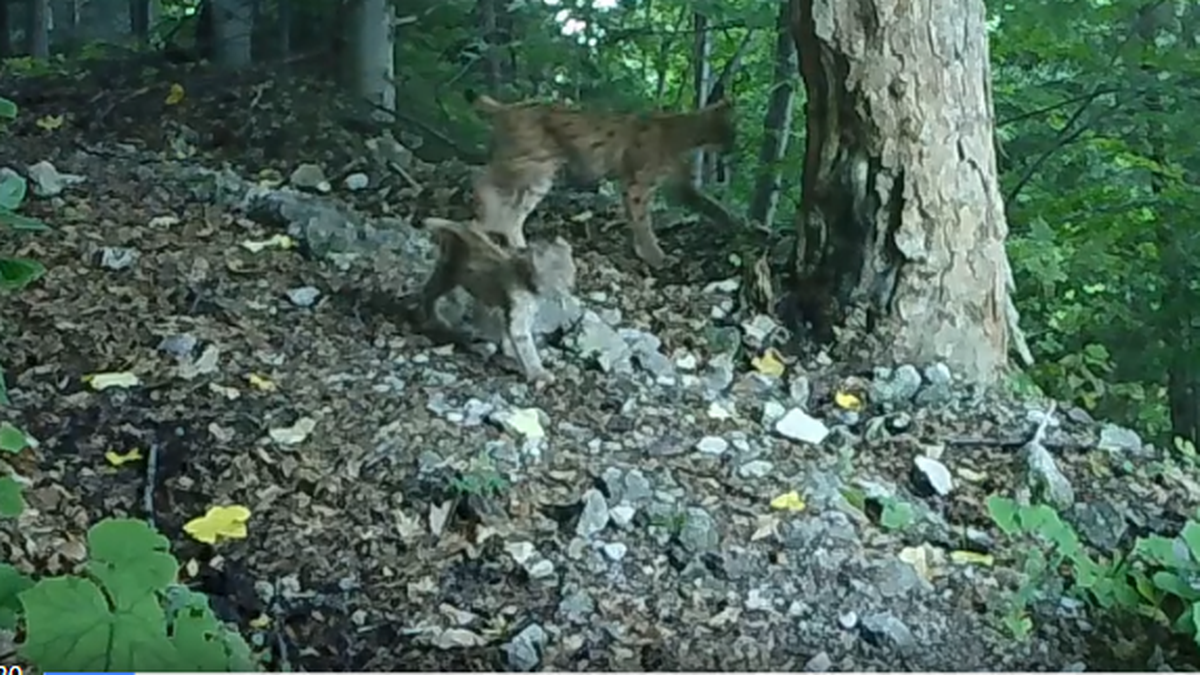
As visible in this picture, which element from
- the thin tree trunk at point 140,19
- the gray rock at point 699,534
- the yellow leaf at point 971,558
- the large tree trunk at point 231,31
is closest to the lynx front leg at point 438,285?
the gray rock at point 699,534

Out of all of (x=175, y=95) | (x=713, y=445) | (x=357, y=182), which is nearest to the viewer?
(x=713, y=445)

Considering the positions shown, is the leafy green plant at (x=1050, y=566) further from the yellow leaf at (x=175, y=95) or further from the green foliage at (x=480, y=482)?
the yellow leaf at (x=175, y=95)

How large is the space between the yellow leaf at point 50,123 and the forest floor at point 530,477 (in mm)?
741

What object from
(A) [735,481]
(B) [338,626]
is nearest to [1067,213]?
(A) [735,481]

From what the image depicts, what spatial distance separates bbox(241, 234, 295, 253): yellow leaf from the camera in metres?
2.67

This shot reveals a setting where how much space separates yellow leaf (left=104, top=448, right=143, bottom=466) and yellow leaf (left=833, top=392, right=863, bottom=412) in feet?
3.51

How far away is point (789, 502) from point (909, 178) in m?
0.64

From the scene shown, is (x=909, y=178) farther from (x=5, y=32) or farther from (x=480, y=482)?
(x=5, y=32)

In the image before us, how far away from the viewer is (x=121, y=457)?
6.41 ft

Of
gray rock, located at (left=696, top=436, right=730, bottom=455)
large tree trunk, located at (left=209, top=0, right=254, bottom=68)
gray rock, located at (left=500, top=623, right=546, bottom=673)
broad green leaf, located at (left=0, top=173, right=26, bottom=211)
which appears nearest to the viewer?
broad green leaf, located at (left=0, top=173, right=26, bottom=211)

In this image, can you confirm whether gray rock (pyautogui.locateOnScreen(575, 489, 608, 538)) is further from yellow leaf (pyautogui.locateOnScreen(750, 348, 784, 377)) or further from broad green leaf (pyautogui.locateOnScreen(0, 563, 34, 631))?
broad green leaf (pyautogui.locateOnScreen(0, 563, 34, 631))

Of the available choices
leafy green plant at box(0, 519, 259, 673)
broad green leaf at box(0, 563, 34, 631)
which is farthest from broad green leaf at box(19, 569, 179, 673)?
broad green leaf at box(0, 563, 34, 631)

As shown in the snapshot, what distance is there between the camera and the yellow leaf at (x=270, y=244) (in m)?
2.67

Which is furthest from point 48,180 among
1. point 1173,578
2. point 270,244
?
point 1173,578
